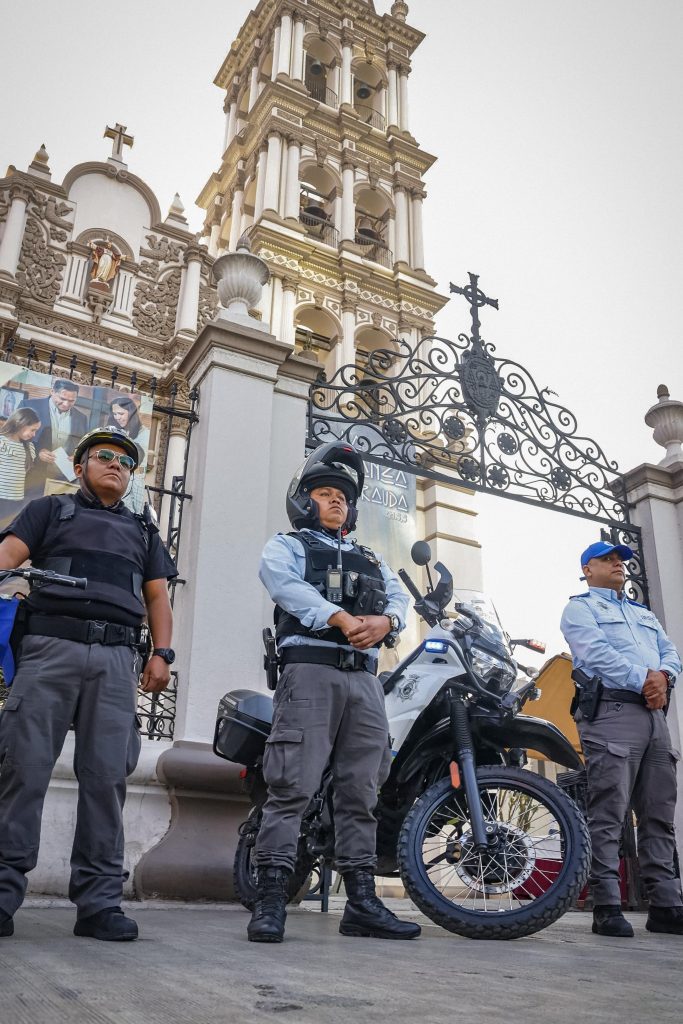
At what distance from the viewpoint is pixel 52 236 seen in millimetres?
17438

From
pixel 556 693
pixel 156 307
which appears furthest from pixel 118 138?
pixel 556 693

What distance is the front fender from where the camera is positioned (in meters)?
3.40

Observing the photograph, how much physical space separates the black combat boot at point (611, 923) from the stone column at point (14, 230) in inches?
608

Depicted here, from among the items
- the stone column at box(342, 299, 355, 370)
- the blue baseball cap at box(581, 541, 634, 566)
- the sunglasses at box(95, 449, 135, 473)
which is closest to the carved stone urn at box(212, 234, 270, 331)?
the blue baseball cap at box(581, 541, 634, 566)

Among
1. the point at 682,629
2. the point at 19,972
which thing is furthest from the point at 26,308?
the point at 19,972

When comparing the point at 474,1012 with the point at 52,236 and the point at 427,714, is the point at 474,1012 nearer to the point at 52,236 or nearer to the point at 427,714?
the point at 427,714

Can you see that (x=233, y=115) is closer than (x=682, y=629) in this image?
No

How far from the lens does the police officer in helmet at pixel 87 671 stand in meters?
2.52

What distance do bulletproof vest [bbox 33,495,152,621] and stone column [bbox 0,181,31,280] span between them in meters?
14.4

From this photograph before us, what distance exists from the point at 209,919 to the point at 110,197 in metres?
18.4

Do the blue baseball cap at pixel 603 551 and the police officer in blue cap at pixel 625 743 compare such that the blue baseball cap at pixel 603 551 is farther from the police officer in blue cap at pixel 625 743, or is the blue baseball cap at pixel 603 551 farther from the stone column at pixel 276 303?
the stone column at pixel 276 303

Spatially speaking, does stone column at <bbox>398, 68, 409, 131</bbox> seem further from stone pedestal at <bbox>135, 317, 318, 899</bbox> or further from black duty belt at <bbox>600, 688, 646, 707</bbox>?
black duty belt at <bbox>600, 688, 646, 707</bbox>

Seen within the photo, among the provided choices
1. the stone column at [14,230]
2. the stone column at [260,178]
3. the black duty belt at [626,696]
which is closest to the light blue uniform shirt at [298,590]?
the black duty belt at [626,696]

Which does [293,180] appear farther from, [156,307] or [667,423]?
[667,423]
